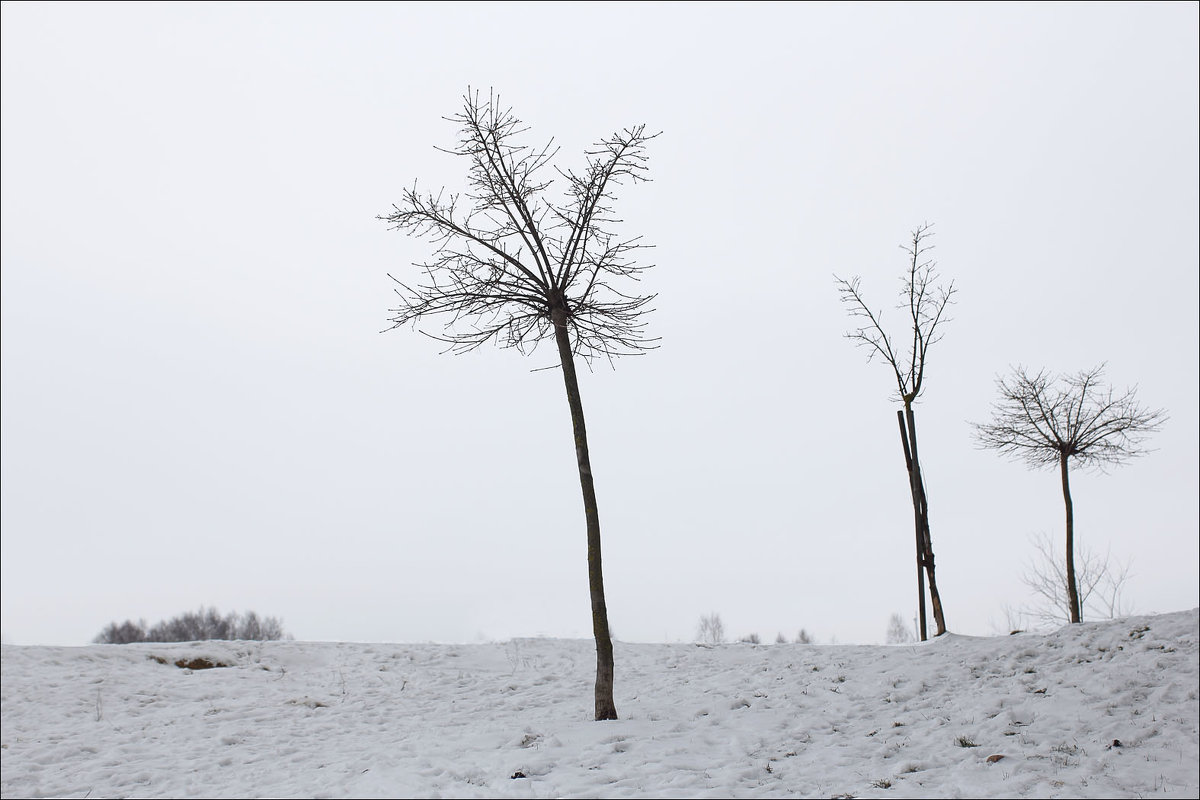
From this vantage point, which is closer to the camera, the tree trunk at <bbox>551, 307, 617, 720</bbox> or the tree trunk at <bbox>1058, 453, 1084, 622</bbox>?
the tree trunk at <bbox>551, 307, 617, 720</bbox>

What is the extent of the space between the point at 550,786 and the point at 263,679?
27.7 ft

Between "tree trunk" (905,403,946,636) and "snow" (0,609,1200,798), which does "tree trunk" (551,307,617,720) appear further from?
"tree trunk" (905,403,946,636)

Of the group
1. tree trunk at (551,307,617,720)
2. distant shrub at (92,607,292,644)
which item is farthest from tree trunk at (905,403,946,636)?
distant shrub at (92,607,292,644)

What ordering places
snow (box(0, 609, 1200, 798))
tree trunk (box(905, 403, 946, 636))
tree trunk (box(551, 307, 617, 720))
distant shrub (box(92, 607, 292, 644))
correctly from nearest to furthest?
1. snow (box(0, 609, 1200, 798))
2. tree trunk (box(551, 307, 617, 720))
3. tree trunk (box(905, 403, 946, 636))
4. distant shrub (box(92, 607, 292, 644))

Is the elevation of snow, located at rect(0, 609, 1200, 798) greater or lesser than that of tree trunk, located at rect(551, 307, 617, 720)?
lesser

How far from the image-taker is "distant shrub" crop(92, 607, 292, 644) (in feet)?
190

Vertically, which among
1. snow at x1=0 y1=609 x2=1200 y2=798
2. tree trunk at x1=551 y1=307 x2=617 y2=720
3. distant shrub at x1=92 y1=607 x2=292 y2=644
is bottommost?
distant shrub at x1=92 y1=607 x2=292 y2=644

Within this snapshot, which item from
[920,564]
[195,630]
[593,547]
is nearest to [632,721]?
[593,547]

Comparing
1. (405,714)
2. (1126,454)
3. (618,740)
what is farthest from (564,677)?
(1126,454)

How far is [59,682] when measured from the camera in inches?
499

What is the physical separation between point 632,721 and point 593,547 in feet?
7.38

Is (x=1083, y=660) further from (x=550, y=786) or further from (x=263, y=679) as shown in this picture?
(x=263, y=679)

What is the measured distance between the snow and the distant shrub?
47.4 meters

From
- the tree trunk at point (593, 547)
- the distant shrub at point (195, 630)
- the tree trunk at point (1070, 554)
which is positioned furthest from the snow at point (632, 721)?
the distant shrub at point (195, 630)
